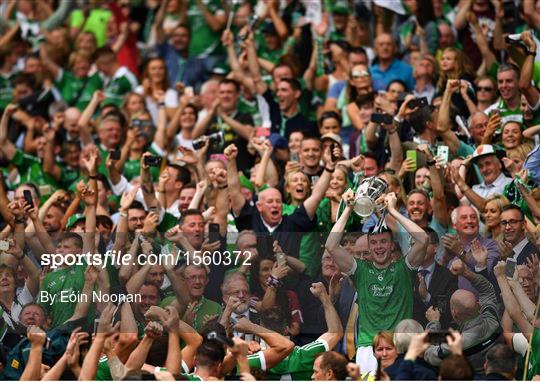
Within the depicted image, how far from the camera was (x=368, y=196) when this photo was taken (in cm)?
1565

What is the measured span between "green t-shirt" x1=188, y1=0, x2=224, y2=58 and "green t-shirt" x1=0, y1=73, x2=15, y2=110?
2200mm

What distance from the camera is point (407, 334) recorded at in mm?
15039

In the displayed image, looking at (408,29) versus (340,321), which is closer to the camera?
(340,321)

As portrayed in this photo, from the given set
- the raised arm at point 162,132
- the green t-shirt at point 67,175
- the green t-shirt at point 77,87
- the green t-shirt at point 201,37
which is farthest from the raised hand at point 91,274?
the green t-shirt at point 201,37

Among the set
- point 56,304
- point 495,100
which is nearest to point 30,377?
point 56,304

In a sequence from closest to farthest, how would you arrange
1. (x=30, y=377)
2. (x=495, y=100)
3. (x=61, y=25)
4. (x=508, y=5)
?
(x=30, y=377)
(x=495, y=100)
(x=508, y=5)
(x=61, y=25)

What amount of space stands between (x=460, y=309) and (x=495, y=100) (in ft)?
13.2

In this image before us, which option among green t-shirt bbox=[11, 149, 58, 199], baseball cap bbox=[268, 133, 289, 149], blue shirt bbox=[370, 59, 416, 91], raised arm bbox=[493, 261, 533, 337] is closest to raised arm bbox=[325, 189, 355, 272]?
raised arm bbox=[493, 261, 533, 337]

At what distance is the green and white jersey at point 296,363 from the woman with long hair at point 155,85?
20.0 feet

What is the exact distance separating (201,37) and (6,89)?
2.43 meters

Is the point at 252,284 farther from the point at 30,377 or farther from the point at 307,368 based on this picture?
the point at 30,377

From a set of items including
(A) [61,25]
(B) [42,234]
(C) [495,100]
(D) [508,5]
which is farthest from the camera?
(A) [61,25]

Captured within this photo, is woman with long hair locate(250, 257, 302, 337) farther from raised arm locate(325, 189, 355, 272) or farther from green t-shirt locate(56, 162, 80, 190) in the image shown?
green t-shirt locate(56, 162, 80, 190)

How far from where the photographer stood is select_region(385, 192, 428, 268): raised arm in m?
15.4
